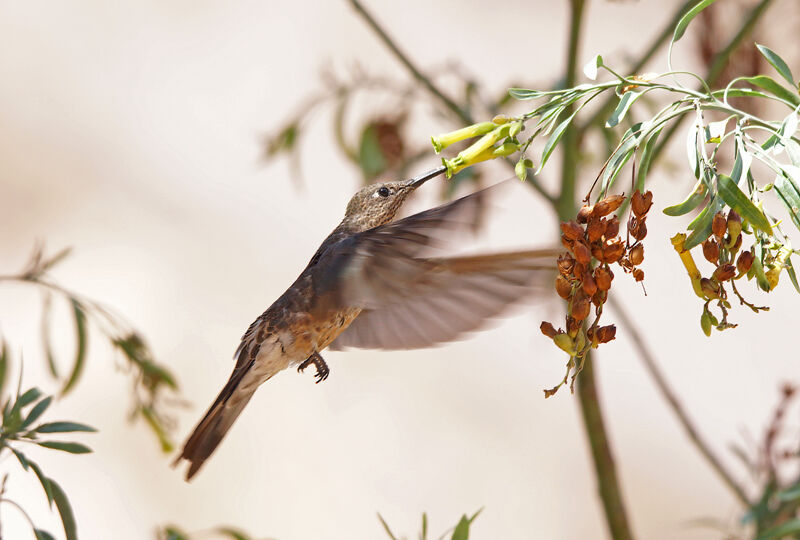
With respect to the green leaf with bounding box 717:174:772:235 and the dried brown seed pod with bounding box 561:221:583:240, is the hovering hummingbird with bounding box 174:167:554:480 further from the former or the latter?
the green leaf with bounding box 717:174:772:235

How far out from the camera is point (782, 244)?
0.81m

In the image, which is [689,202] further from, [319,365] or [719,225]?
[319,365]

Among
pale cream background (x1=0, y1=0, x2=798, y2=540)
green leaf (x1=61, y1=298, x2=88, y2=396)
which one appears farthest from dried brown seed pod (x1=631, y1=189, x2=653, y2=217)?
pale cream background (x1=0, y1=0, x2=798, y2=540)

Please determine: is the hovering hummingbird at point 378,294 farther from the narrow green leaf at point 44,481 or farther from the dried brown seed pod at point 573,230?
the narrow green leaf at point 44,481

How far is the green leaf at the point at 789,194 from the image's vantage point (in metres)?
0.77

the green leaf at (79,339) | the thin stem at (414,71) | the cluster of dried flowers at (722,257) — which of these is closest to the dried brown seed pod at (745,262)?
the cluster of dried flowers at (722,257)

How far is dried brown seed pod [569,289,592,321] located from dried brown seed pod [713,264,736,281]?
113mm

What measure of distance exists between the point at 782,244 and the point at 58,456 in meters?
2.97

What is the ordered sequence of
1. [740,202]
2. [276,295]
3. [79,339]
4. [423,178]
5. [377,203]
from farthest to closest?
[276,295] < [79,339] < [377,203] < [423,178] < [740,202]

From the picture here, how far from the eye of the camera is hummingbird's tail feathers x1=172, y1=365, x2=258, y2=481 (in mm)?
1438

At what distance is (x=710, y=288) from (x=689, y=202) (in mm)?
81

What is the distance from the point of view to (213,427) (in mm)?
1446

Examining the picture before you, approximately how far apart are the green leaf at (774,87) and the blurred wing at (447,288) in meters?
0.29

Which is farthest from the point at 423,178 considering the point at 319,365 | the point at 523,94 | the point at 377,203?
the point at 523,94
